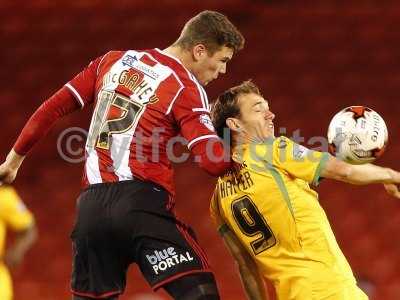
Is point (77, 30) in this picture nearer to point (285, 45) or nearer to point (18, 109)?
point (18, 109)

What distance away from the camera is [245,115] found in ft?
10.1

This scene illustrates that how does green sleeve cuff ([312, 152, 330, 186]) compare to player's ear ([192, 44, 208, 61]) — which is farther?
player's ear ([192, 44, 208, 61])

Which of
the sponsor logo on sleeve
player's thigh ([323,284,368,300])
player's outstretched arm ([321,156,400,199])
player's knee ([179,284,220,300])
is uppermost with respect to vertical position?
the sponsor logo on sleeve

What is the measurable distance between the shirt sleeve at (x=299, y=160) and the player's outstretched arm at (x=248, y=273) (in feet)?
1.11

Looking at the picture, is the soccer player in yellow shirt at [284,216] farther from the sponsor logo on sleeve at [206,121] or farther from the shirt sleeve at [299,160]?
the sponsor logo on sleeve at [206,121]

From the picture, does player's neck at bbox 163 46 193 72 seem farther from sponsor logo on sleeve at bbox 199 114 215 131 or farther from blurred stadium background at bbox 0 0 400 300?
blurred stadium background at bbox 0 0 400 300

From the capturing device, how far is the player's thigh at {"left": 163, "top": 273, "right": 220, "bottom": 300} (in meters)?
2.83

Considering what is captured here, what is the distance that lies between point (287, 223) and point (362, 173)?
1.01 feet

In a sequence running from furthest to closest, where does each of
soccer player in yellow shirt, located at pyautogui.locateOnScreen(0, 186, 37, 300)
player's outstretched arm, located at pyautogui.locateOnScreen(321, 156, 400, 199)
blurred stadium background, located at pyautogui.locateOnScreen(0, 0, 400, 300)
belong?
blurred stadium background, located at pyautogui.locateOnScreen(0, 0, 400, 300) < soccer player in yellow shirt, located at pyautogui.locateOnScreen(0, 186, 37, 300) < player's outstretched arm, located at pyautogui.locateOnScreen(321, 156, 400, 199)

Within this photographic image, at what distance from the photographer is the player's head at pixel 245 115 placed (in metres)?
3.07

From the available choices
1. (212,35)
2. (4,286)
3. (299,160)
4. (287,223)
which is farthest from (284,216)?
(4,286)

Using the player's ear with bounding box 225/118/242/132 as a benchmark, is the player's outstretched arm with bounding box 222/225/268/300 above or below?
below

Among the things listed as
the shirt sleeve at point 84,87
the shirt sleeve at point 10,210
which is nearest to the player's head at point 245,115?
the shirt sleeve at point 84,87

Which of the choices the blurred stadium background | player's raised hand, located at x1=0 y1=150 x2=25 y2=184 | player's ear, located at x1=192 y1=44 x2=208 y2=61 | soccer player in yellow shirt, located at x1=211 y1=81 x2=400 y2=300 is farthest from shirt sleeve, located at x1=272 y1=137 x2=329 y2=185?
the blurred stadium background
